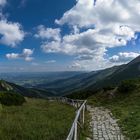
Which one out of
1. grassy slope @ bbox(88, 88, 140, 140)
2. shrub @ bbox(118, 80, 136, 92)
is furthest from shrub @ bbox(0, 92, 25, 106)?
shrub @ bbox(118, 80, 136, 92)

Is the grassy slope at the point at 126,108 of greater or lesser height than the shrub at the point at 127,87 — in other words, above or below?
below

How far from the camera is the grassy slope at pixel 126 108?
15.3 metres

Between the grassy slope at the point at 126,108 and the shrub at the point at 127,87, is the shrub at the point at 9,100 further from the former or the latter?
the shrub at the point at 127,87

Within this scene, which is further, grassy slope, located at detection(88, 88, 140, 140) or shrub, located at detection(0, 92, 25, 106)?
shrub, located at detection(0, 92, 25, 106)

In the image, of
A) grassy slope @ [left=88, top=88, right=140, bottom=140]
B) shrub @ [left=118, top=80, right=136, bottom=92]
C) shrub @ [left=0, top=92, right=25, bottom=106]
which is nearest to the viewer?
grassy slope @ [left=88, top=88, right=140, bottom=140]

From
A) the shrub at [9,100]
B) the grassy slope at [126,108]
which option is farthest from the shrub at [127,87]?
the shrub at [9,100]

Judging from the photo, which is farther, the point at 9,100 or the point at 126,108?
the point at 9,100

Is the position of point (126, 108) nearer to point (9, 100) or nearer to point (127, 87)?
point (127, 87)

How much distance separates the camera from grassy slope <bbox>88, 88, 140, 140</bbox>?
15289mm

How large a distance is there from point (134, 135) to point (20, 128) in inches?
212

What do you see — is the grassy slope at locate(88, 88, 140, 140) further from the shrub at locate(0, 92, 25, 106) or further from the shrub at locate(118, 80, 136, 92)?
the shrub at locate(0, 92, 25, 106)

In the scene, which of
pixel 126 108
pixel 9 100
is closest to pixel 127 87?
pixel 126 108

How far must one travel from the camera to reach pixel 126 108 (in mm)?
26922

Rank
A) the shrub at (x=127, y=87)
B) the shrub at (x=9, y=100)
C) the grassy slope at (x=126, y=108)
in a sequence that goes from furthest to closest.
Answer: the shrub at (x=127, y=87) → the shrub at (x=9, y=100) → the grassy slope at (x=126, y=108)
